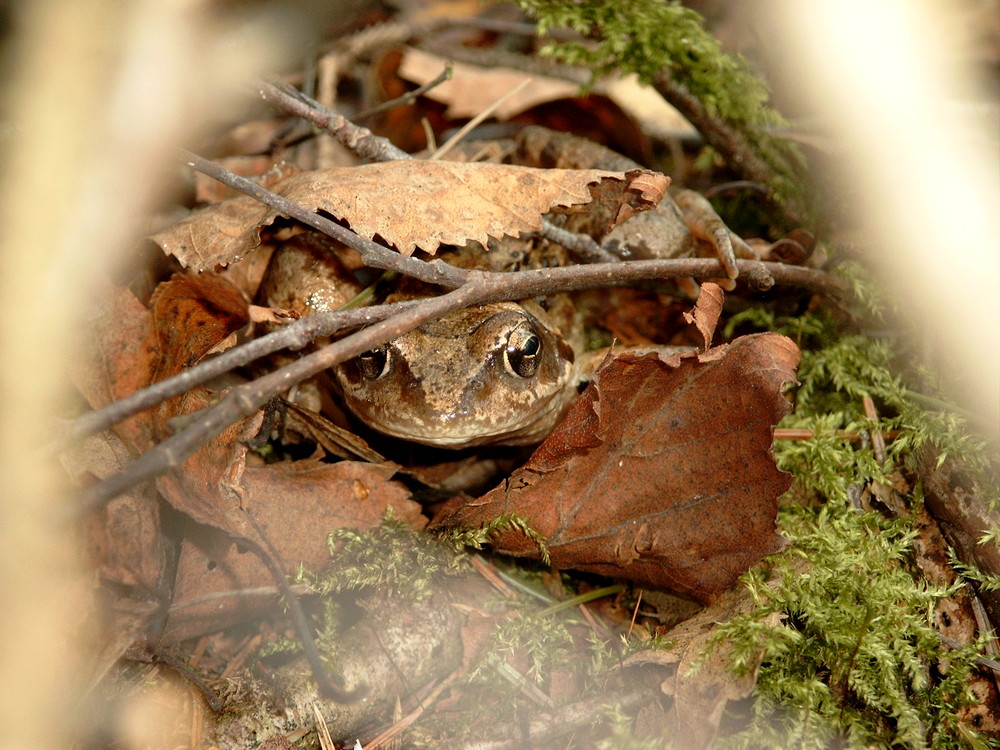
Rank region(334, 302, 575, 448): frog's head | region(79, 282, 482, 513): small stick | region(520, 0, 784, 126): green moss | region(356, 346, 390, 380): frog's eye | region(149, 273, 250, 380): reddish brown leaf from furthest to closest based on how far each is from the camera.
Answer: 1. region(520, 0, 784, 126): green moss
2. region(356, 346, 390, 380): frog's eye
3. region(334, 302, 575, 448): frog's head
4. region(149, 273, 250, 380): reddish brown leaf
5. region(79, 282, 482, 513): small stick

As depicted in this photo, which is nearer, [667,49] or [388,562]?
[388,562]

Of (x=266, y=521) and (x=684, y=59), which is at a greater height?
(x=684, y=59)

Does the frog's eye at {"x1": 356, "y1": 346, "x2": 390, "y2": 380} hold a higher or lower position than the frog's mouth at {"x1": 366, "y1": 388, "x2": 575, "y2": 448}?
higher

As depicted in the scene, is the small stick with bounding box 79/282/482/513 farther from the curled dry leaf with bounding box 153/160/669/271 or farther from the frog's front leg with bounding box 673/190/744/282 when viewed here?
the frog's front leg with bounding box 673/190/744/282

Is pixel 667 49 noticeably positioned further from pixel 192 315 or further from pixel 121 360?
pixel 121 360

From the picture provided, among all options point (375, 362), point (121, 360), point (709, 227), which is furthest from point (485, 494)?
point (709, 227)

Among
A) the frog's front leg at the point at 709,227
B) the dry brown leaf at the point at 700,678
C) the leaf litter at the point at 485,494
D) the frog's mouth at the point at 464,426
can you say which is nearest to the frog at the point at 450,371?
the frog's mouth at the point at 464,426

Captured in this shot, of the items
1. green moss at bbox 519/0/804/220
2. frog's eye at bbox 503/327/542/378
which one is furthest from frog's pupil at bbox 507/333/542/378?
green moss at bbox 519/0/804/220
